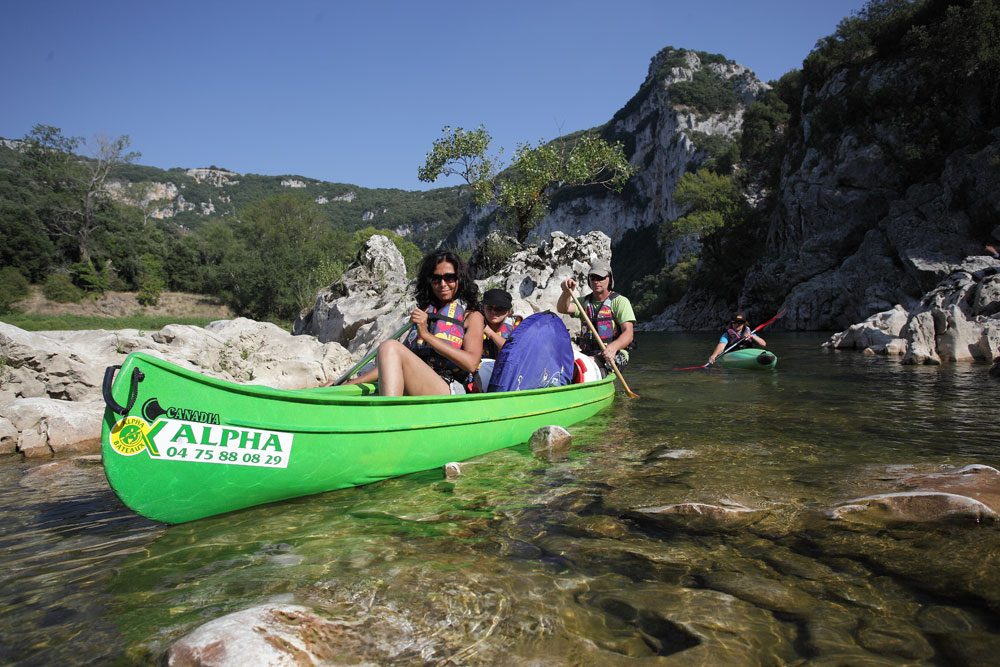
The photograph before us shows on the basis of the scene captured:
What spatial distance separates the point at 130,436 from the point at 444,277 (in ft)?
9.41

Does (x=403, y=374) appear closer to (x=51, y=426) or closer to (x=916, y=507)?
(x=916, y=507)

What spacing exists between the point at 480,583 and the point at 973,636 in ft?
6.57

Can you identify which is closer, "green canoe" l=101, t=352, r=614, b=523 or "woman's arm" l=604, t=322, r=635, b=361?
"green canoe" l=101, t=352, r=614, b=523

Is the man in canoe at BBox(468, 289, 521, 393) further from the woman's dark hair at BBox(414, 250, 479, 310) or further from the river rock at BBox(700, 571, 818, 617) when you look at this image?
the river rock at BBox(700, 571, 818, 617)

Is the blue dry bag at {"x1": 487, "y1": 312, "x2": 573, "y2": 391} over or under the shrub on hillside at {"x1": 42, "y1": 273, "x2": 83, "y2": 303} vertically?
under

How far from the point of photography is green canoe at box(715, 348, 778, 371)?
1257cm

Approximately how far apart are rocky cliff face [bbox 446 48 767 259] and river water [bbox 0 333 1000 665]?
272ft

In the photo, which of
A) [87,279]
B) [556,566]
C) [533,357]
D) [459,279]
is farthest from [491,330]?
[87,279]

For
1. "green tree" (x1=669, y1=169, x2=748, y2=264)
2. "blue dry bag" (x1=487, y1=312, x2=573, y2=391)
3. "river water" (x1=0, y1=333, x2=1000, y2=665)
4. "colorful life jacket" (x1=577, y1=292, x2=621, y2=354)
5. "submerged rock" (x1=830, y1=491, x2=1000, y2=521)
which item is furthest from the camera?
"green tree" (x1=669, y1=169, x2=748, y2=264)

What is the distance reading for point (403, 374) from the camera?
490 cm

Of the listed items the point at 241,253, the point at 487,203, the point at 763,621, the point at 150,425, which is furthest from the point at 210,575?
the point at 241,253

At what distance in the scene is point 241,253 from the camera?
53.9 m

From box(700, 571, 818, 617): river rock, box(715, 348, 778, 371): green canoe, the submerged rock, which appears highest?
box(715, 348, 778, 371): green canoe

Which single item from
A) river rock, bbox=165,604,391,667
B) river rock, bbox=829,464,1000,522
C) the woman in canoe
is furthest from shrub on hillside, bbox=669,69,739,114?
river rock, bbox=165,604,391,667
